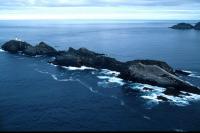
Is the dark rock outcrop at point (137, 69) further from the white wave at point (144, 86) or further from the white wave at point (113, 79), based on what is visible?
the white wave at point (113, 79)

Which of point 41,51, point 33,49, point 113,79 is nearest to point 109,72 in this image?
point 113,79

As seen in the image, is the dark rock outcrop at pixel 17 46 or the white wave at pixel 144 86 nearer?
the white wave at pixel 144 86

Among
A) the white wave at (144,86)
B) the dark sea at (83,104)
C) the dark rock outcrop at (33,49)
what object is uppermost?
the dark rock outcrop at (33,49)

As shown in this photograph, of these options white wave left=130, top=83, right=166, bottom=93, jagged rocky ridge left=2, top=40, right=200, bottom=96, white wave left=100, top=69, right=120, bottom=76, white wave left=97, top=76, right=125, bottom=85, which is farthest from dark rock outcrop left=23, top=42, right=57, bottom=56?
white wave left=130, top=83, right=166, bottom=93

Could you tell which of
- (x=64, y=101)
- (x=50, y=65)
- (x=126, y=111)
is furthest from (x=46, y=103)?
(x=50, y=65)

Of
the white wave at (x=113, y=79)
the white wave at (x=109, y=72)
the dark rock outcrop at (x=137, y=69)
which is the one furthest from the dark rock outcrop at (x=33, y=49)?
the white wave at (x=113, y=79)

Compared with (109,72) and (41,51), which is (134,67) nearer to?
(109,72)

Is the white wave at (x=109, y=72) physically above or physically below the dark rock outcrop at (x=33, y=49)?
below

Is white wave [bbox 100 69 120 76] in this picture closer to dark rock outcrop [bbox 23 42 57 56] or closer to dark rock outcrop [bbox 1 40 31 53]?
dark rock outcrop [bbox 23 42 57 56]
